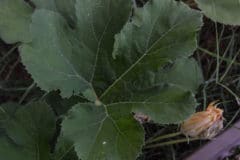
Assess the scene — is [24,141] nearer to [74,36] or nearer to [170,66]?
[74,36]

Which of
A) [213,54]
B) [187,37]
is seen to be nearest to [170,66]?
[187,37]

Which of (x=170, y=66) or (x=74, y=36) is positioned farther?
(x=170, y=66)

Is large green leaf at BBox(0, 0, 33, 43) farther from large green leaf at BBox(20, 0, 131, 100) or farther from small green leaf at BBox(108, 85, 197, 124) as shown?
small green leaf at BBox(108, 85, 197, 124)

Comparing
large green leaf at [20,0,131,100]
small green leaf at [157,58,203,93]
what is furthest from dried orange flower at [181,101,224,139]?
large green leaf at [20,0,131,100]

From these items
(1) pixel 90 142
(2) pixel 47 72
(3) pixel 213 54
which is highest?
(2) pixel 47 72

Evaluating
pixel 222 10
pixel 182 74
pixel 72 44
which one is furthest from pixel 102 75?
pixel 222 10

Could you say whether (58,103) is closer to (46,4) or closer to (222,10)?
(46,4)

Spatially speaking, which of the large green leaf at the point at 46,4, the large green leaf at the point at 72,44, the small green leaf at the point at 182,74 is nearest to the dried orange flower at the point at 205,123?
the small green leaf at the point at 182,74
